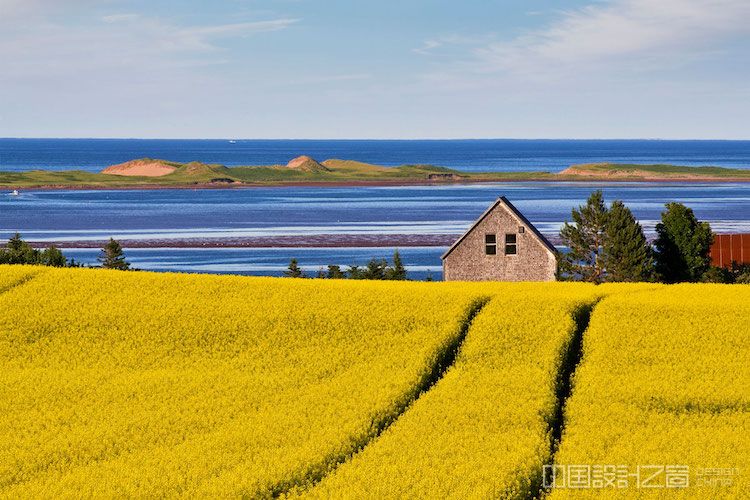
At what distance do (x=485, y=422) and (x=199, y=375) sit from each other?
30.5 ft

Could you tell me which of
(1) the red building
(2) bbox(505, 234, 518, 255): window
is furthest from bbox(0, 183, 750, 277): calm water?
(2) bbox(505, 234, 518, 255): window

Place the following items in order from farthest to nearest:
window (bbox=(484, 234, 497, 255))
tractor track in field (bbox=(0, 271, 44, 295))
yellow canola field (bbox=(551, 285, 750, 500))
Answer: window (bbox=(484, 234, 497, 255)) → tractor track in field (bbox=(0, 271, 44, 295)) → yellow canola field (bbox=(551, 285, 750, 500))

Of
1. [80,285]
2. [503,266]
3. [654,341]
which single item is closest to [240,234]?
[503,266]

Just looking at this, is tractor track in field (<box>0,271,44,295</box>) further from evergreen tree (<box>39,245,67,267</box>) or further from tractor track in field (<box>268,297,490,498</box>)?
evergreen tree (<box>39,245,67,267</box>)

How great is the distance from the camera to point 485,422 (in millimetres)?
26078

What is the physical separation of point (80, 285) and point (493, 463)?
2119 cm

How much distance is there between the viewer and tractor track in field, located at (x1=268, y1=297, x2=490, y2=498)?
22812mm

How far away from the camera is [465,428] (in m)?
25.8

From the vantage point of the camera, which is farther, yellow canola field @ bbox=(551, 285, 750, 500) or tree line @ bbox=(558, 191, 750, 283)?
tree line @ bbox=(558, 191, 750, 283)

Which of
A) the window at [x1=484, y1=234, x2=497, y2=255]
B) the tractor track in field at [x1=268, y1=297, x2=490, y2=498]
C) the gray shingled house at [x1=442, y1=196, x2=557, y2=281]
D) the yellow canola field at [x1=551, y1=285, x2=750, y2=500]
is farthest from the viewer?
the window at [x1=484, y1=234, x2=497, y2=255]

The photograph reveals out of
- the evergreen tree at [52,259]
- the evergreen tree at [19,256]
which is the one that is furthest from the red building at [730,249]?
the evergreen tree at [19,256]

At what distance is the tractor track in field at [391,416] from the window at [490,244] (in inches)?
1045

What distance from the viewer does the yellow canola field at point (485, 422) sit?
22.4 m

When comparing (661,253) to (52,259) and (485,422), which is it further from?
(485,422)
